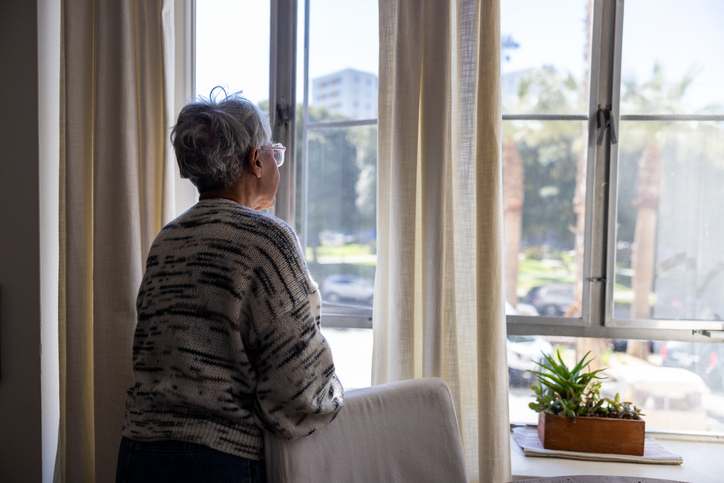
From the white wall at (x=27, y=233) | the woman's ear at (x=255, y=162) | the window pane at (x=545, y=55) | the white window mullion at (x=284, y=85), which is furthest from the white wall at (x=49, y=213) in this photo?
the window pane at (x=545, y=55)

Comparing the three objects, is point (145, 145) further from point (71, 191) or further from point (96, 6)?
point (96, 6)

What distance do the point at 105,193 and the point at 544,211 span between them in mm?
1601

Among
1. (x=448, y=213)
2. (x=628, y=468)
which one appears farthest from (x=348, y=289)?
(x=628, y=468)

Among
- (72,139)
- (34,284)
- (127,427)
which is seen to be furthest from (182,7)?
(127,427)

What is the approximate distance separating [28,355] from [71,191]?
0.62 metres

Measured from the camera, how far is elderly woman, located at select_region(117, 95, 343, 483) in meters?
1.05

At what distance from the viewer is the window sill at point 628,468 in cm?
163

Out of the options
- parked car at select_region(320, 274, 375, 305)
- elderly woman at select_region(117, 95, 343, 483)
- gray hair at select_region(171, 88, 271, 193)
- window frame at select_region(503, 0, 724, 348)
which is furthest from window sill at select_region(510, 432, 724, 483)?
gray hair at select_region(171, 88, 271, 193)

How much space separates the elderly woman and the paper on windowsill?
99 centimetres

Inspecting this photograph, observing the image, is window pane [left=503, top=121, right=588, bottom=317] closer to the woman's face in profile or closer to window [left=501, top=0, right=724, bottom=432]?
window [left=501, top=0, right=724, bottom=432]

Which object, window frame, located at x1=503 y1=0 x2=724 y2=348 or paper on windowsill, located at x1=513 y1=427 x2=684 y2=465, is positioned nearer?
paper on windowsill, located at x1=513 y1=427 x2=684 y2=465

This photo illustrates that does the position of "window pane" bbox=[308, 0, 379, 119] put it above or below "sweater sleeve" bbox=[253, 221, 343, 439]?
above

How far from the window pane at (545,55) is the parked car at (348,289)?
0.87 m

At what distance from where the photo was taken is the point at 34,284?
1818 millimetres
